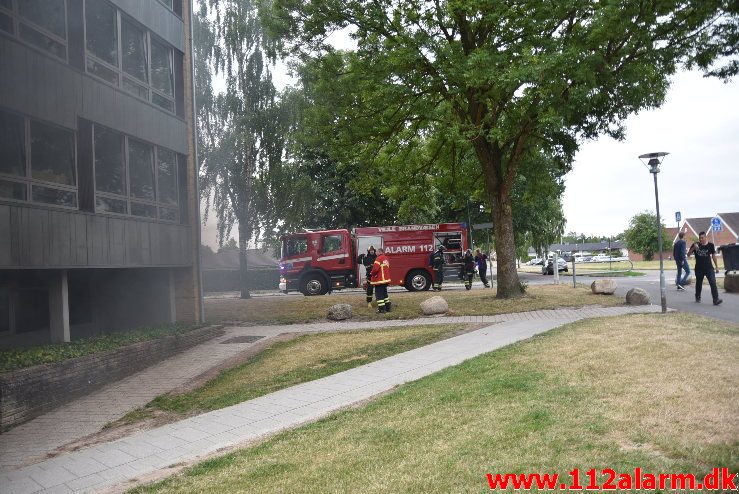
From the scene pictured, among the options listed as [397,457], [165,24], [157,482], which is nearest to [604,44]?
[165,24]

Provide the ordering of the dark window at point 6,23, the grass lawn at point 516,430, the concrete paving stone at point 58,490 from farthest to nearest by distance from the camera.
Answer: the dark window at point 6,23, the concrete paving stone at point 58,490, the grass lawn at point 516,430

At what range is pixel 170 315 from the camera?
14000 millimetres

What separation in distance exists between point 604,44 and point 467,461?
487 inches

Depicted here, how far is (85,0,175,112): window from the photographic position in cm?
1087

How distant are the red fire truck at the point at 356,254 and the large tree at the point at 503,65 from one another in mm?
6647

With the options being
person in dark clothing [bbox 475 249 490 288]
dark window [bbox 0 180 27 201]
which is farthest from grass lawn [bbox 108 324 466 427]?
person in dark clothing [bbox 475 249 490 288]

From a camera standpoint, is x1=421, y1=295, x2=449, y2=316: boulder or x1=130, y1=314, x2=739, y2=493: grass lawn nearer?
x1=130, y1=314, x2=739, y2=493: grass lawn

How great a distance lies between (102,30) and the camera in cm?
1116

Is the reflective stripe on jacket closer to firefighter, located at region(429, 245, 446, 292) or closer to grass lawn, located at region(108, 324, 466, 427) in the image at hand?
grass lawn, located at region(108, 324, 466, 427)

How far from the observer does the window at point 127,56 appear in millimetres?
10867

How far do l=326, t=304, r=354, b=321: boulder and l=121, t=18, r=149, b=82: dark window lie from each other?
6.88m

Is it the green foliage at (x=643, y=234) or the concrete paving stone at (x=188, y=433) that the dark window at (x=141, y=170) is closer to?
the concrete paving stone at (x=188, y=433)

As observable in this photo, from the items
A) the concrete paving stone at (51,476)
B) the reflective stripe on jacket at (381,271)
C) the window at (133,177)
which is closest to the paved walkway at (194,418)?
the concrete paving stone at (51,476)

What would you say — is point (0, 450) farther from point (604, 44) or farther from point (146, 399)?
point (604, 44)
